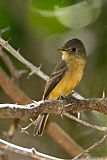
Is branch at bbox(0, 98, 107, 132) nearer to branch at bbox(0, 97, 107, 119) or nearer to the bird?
branch at bbox(0, 97, 107, 119)

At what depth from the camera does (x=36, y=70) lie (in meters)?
6.02

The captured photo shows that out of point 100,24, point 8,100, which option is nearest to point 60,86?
point 100,24

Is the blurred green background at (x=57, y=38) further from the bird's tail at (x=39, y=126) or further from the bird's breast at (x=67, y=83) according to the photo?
the bird's tail at (x=39, y=126)

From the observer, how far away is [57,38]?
796 cm

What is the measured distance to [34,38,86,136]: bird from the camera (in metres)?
6.21

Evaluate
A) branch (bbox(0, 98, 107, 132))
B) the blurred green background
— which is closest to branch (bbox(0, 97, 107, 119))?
branch (bbox(0, 98, 107, 132))

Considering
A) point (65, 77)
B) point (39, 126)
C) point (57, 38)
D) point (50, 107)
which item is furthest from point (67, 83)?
point (57, 38)

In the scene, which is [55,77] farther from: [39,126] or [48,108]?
[48,108]

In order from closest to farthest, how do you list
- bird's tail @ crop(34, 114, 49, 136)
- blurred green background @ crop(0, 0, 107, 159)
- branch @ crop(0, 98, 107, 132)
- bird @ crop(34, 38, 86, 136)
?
branch @ crop(0, 98, 107, 132) → bird's tail @ crop(34, 114, 49, 136) → bird @ crop(34, 38, 86, 136) → blurred green background @ crop(0, 0, 107, 159)

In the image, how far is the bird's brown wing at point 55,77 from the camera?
6.20 meters

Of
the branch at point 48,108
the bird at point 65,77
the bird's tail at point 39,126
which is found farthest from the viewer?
the bird at point 65,77

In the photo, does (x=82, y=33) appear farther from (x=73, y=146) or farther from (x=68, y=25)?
(x=73, y=146)

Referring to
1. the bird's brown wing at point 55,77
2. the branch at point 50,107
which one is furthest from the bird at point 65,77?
the branch at point 50,107

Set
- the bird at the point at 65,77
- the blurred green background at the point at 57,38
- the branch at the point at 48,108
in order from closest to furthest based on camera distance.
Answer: the branch at the point at 48,108 → the bird at the point at 65,77 → the blurred green background at the point at 57,38
